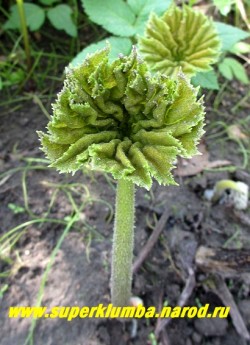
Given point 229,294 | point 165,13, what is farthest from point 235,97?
point 229,294

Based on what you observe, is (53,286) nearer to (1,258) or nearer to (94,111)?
(1,258)

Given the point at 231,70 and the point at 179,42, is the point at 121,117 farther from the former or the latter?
the point at 231,70

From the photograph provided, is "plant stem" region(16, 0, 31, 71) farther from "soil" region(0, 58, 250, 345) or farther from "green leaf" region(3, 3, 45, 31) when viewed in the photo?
"soil" region(0, 58, 250, 345)

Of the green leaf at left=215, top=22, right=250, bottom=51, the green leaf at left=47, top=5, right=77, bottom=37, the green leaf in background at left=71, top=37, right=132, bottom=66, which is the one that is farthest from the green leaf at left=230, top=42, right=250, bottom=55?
A: the green leaf at left=47, top=5, right=77, bottom=37

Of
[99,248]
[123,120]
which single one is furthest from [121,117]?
[99,248]

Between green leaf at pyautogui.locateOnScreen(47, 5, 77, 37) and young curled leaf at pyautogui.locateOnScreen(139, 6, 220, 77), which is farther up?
young curled leaf at pyautogui.locateOnScreen(139, 6, 220, 77)

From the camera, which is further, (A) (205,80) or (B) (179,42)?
(A) (205,80)

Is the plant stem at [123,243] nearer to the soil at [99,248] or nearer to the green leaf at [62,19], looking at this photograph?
the soil at [99,248]
